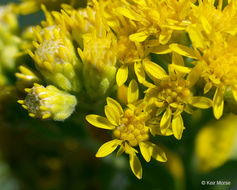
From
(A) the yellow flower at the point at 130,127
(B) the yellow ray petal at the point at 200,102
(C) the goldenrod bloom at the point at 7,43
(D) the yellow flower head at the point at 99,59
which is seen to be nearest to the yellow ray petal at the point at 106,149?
(A) the yellow flower at the point at 130,127

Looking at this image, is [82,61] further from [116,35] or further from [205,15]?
[205,15]

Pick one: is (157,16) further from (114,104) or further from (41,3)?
(41,3)

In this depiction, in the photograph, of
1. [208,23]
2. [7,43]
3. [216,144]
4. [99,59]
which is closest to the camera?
[208,23]

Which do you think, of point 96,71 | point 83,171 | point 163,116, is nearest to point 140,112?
point 163,116

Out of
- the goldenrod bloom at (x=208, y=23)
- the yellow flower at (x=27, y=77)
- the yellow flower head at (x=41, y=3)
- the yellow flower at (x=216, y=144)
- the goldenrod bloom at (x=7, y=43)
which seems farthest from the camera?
the yellow flower at (x=216, y=144)

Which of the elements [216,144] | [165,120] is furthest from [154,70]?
[216,144]

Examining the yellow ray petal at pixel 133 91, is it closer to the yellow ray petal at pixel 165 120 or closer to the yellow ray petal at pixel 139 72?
the yellow ray petal at pixel 139 72
